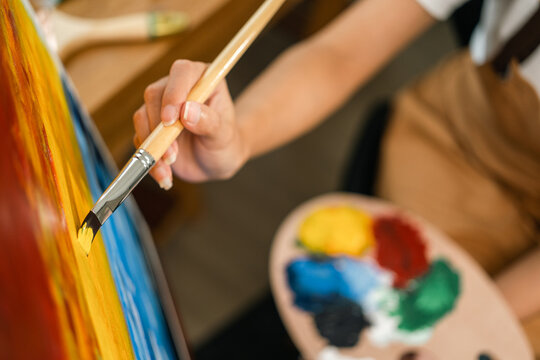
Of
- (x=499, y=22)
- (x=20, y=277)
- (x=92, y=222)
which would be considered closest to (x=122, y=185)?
(x=92, y=222)

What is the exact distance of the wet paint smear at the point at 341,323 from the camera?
0.76m

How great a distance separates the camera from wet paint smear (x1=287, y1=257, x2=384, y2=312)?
2.60ft

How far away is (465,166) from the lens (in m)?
0.96

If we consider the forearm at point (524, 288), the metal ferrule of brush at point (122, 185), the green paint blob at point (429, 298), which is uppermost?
the metal ferrule of brush at point (122, 185)

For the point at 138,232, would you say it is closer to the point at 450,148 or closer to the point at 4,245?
the point at 4,245

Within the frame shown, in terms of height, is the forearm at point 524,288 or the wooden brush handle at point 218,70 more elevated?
the wooden brush handle at point 218,70

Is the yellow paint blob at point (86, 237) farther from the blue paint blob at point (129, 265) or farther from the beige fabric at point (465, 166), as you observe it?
the beige fabric at point (465, 166)

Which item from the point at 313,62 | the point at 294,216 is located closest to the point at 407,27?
the point at 313,62

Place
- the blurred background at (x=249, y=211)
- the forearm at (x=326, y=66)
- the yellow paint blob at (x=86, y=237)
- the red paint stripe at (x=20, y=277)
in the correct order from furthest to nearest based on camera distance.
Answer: the blurred background at (x=249, y=211), the forearm at (x=326, y=66), the yellow paint blob at (x=86, y=237), the red paint stripe at (x=20, y=277)

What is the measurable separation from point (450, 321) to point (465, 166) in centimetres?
32

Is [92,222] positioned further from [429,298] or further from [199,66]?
[429,298]

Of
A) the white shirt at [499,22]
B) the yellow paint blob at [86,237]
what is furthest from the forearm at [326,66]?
the yellow paint blob at [86,237]

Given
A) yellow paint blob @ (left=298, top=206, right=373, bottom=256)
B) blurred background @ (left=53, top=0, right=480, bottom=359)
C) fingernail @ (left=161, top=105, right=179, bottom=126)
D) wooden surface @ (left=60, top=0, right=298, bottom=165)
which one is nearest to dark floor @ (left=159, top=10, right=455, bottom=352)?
blurred background @ (left=53, top=0, right=480, bottom=359)

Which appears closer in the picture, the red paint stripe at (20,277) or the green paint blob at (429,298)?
the red paint stripe at (20,277)
